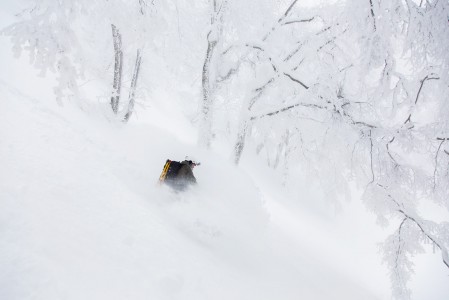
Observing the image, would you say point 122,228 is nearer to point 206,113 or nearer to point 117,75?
point 206,113

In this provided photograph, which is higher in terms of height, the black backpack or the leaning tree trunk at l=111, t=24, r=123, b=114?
the leaning tree trunk at l=111, t=24, r=123, b=114

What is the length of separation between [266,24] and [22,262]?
10.1m

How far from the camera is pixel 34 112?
28.3 feet

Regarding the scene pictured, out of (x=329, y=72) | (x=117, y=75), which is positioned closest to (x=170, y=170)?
(x=329, y=72)

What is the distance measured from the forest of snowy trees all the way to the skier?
2179mm

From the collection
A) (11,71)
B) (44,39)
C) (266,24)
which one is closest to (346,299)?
(44,39)

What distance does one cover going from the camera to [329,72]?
314 inches

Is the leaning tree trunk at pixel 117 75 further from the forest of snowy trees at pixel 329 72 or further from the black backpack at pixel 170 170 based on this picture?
the black backpack at pixel 170 170

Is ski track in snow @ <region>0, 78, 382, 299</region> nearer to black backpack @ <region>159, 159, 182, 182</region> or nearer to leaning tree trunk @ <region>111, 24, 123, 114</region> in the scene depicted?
black backpack @ <region>159, 159, 182, 182</region>

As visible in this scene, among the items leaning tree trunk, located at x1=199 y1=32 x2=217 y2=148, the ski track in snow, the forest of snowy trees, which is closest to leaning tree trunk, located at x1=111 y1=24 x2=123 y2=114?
the forest of snowy trees

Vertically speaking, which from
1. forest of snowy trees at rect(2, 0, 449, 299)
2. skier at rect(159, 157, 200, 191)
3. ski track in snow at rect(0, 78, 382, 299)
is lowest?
A: ski track in snow at rect(0, 78, 382, 299)

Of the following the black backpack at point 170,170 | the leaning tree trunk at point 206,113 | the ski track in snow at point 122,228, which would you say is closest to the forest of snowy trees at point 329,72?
the leaning tree trunk at point 206,113

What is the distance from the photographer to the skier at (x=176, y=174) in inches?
274

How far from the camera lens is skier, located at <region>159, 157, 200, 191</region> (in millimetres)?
6961
